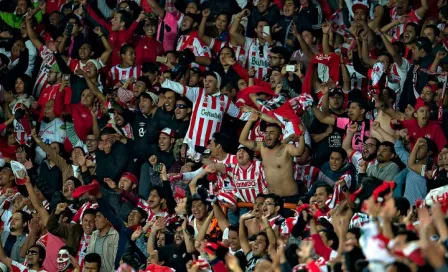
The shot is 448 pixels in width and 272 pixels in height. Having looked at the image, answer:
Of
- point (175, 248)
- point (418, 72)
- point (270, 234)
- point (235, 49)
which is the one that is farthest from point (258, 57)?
point (270, 234)

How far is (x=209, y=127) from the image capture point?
1777 centimetres

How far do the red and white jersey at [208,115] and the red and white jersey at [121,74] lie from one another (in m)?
1.98

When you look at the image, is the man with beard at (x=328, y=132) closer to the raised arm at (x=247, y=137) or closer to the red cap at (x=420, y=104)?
the raised arm at (x=247, y=137)

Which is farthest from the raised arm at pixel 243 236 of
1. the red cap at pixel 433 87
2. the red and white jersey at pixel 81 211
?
the red cap at pixel 433 87

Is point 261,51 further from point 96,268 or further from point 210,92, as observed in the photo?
point 96,268

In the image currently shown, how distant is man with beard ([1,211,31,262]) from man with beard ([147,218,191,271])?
93.5 inches

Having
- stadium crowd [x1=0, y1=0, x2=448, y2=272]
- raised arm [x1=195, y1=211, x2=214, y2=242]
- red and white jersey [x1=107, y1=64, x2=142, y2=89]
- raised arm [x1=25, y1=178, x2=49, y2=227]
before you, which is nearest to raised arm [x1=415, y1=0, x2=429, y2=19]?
stadium crowd [x1=0, y1=0, x2=448, y2=272]

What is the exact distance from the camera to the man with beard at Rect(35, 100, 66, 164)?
1938 cm

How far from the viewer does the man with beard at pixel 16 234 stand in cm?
1742

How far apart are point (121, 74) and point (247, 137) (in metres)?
3.33

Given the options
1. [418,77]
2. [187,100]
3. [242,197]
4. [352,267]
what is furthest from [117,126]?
[352,267]

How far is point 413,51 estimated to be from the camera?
1795 cm

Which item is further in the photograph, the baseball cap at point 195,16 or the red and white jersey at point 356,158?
the baseball cap at point 195,16

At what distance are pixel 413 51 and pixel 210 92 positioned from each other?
238 cm
